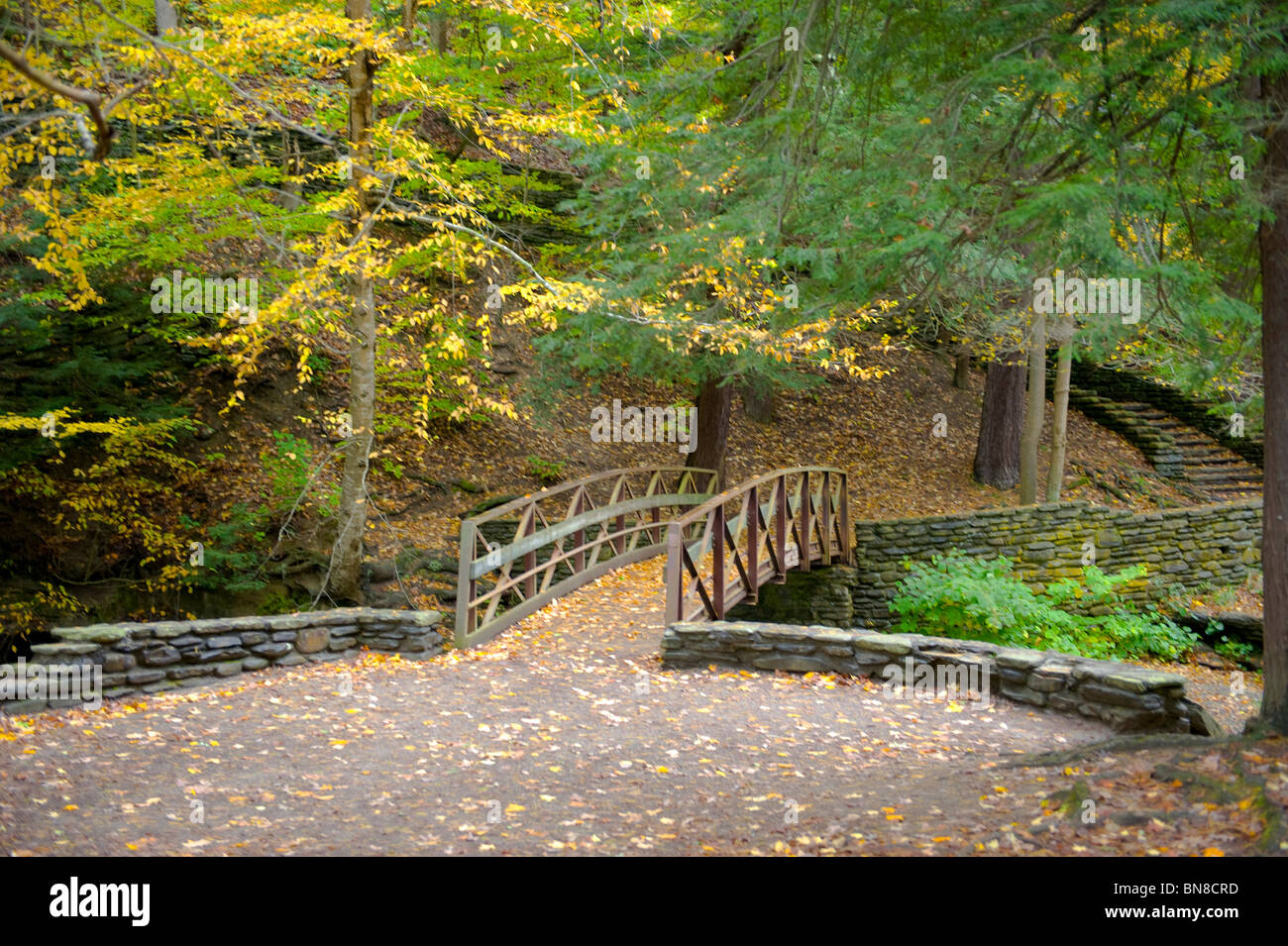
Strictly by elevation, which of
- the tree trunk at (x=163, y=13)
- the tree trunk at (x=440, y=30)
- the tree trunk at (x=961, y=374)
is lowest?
the tree trunk at (x=961, y=374)

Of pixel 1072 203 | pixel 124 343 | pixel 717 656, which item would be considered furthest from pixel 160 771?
pixel 124 343

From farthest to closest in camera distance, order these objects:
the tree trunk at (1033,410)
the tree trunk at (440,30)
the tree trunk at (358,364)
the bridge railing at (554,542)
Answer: the tree trunk at (440,30) → the tree trunk at (1033,410) → the tree trunk at (358,364) → the bridge railing at (554,542)

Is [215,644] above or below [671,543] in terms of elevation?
below

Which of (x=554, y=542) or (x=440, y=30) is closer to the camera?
(x=554, y=542)

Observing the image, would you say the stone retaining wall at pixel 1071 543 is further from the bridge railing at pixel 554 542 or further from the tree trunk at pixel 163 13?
the tree trunk at pixel 163 13

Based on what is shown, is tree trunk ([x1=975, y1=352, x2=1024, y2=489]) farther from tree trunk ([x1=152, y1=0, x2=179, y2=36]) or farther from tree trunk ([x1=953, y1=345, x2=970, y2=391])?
tree trunk ([x1=152, y1=0, x2=179, y2=36])

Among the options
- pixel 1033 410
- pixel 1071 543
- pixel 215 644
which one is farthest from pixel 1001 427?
pixel 215 644

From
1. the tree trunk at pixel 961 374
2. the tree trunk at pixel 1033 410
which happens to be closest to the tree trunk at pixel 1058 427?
the tree trunk at pixel 1033 410

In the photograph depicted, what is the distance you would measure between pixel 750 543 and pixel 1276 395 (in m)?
5.29

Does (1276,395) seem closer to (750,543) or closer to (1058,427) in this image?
(750,543)

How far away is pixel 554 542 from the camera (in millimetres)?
10133

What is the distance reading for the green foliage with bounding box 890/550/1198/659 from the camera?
10477 millimetres

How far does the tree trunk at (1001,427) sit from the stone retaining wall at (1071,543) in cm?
211

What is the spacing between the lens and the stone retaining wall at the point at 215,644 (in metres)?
6.38
